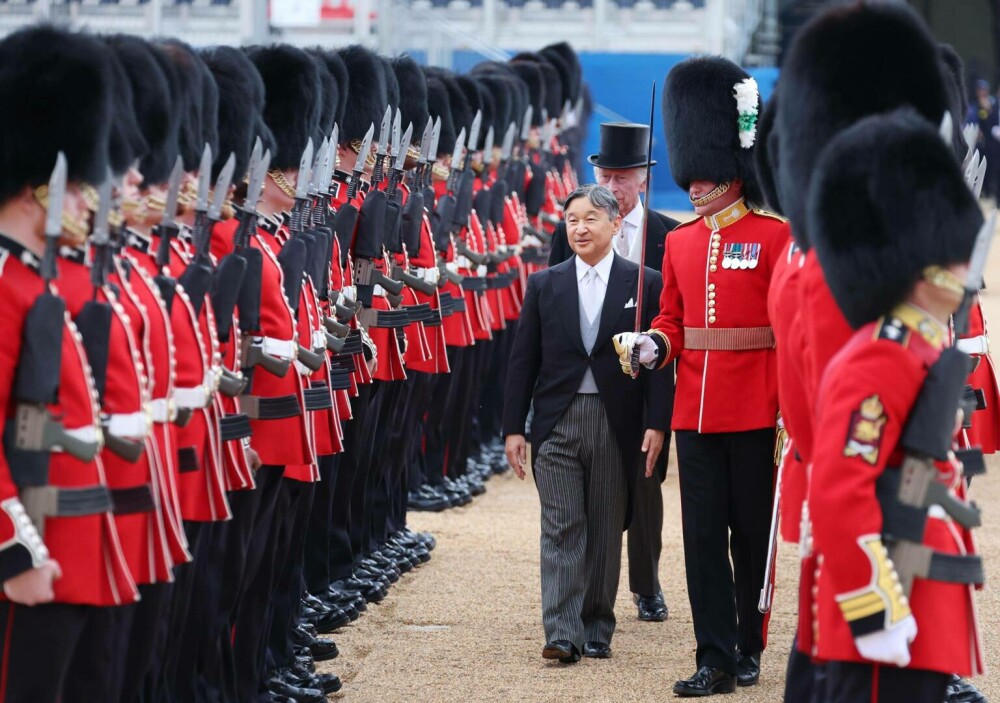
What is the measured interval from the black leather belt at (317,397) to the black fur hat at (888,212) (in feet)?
5.77

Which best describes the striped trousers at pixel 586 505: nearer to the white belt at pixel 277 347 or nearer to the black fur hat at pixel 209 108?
the white belt at pixel 277 347

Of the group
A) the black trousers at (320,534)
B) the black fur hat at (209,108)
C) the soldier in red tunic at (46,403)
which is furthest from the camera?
the black trousers at (320,534)

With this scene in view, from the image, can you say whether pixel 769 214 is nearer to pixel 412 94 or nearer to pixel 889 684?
pixel 889 684

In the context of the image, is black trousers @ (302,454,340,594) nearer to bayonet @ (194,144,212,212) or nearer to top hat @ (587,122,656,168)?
top hat @ (587,122,656,168)

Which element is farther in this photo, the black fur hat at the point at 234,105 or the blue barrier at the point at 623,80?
the blue barrier at the point at 623,80

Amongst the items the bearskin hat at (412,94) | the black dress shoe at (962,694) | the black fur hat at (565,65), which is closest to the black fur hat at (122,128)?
the black dress shoe at (962,694)

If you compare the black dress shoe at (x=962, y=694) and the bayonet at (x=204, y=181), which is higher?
the bayonet at (x=204, y=181)

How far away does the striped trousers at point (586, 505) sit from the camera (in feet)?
17.2

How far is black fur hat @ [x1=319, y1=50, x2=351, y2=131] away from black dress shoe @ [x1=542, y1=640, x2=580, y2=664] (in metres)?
1.71

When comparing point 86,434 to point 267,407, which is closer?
point 86,434

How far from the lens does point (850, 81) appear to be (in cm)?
337

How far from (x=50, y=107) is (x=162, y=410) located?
627 millimetres

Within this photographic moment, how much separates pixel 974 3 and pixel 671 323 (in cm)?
2271

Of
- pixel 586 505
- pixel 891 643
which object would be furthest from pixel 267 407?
pixel 891 643
